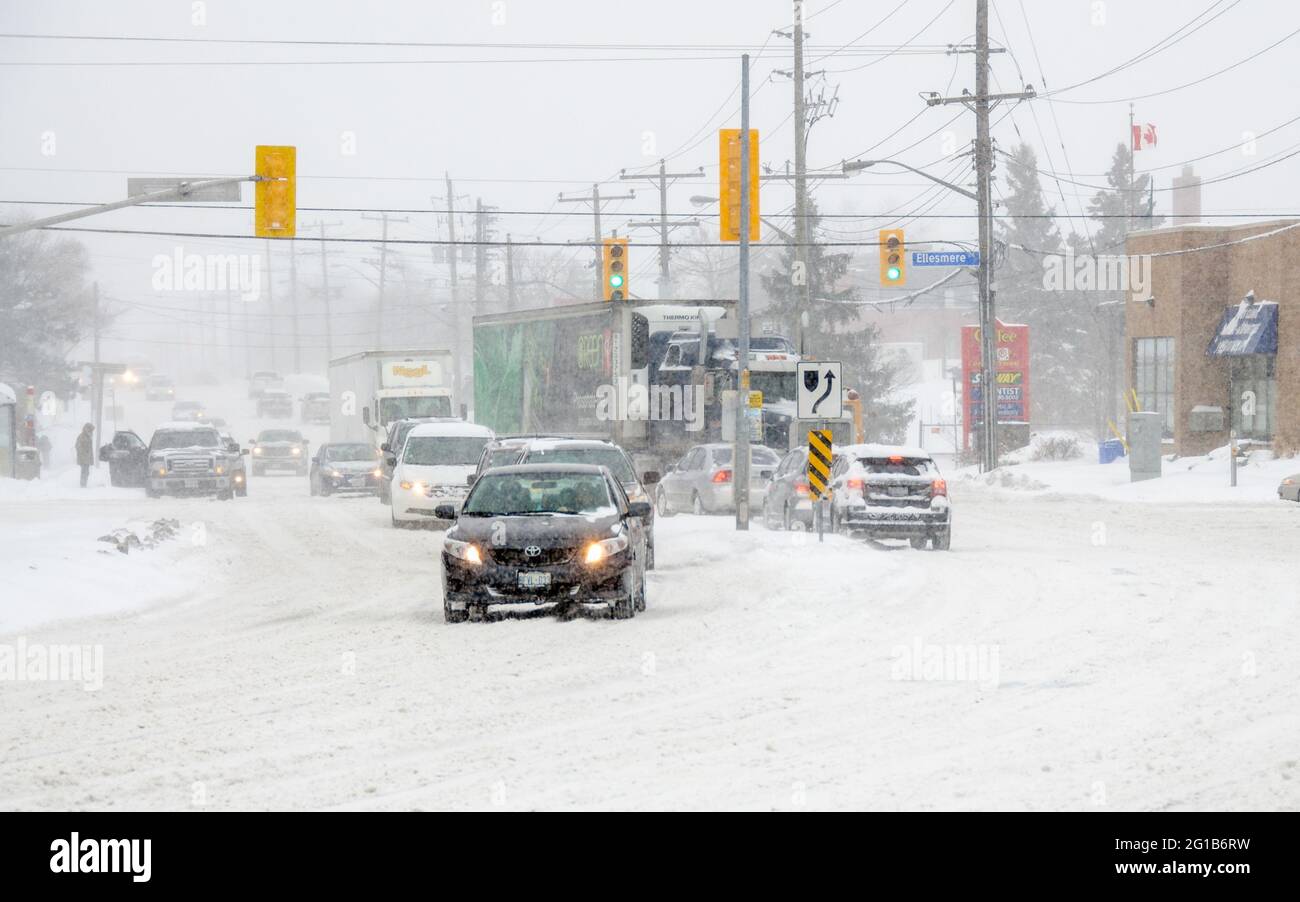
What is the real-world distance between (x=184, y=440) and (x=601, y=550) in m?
30.3

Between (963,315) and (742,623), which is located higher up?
(963,315)

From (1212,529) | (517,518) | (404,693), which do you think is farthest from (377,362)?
(404,693)

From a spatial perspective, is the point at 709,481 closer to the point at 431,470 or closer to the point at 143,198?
the point at 431,470

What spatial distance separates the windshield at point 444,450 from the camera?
99.8 ft

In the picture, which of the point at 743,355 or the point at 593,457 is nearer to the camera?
the point at 593,457

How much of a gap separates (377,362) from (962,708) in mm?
37316

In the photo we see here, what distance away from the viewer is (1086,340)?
96.2 metres

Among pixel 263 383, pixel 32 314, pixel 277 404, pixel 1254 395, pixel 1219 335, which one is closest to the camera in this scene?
pixel 1254 395

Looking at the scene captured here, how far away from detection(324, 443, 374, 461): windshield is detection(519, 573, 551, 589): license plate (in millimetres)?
29151

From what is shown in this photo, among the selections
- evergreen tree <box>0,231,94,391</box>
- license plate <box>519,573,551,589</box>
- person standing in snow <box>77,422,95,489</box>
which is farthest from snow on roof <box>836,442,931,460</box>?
evergreen tree <box>0,231,94,391</box>

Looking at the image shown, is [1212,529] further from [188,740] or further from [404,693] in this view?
[188,740]

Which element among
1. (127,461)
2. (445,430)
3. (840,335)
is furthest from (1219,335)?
(127,461)

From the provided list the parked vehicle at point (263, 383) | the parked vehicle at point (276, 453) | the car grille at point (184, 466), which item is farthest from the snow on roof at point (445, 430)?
the parked vehicle at point (263, 383)

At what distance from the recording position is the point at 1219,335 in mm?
48656
